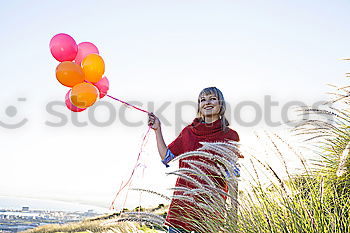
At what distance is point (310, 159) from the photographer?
8.65ft

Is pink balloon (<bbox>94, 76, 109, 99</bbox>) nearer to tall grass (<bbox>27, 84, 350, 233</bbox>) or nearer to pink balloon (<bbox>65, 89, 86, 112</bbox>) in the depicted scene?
pink balloon (<bbox>65, 89, 86, 112</bbox>)

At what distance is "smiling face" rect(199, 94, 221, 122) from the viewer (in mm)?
3494

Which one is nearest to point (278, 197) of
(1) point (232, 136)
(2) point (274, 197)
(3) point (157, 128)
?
(2) point (274, 197)

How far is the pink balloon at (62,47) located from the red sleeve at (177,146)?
1.74 m

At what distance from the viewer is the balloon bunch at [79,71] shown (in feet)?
13.6

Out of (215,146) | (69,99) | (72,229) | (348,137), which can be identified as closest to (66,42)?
(69,99)

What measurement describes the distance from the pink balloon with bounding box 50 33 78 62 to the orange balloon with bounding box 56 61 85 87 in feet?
0.61

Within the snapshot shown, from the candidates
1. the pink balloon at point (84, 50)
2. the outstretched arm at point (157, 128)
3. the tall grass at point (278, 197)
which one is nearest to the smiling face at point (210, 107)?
the outstretched arm at point (157, 128)

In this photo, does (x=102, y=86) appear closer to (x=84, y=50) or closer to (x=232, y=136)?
(x=84, y=50)

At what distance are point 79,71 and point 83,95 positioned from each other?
0.32 m

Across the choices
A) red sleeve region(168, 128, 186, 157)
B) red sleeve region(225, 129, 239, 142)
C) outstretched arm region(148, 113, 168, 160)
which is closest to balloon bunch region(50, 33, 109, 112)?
outstretched arm region(148, 113, 168, 160)

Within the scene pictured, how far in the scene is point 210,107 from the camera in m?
3.52

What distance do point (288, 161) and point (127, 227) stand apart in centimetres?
146

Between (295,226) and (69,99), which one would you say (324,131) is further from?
(69,99)
